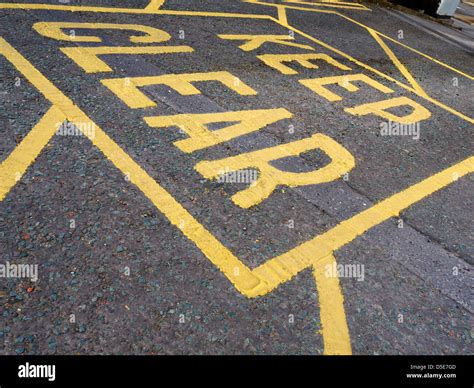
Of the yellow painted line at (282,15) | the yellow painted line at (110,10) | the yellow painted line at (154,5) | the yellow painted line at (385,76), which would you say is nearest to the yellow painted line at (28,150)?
the yellow painted line at (110,10)

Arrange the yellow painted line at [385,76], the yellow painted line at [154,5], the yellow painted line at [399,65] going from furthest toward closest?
the yellow painted line at [154,5] < the yellow painted line at [399,65] < the yellow painted line at [385,76]

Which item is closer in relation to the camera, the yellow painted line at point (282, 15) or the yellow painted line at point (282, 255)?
the yellow painted line at point (282, 255)

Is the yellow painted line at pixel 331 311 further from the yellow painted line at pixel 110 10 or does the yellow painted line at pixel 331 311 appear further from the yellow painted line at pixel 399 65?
the yellow painted line at pixel 110 10

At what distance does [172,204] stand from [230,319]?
3.75 ft

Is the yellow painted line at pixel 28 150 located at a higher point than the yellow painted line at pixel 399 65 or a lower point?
lower

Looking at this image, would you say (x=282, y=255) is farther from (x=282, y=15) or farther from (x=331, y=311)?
(x=282, y=15)

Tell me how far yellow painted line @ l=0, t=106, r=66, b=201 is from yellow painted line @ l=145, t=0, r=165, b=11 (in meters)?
4.32

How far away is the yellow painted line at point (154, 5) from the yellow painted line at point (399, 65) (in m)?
4.79

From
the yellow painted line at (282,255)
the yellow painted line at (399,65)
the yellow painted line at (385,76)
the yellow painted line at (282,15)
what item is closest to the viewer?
the yellow painted line at (282,255)

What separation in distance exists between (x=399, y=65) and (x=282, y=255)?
6331 millimetres

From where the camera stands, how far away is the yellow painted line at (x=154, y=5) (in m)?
7.59

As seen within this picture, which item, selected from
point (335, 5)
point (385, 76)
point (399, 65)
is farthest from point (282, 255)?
point (335, 5)

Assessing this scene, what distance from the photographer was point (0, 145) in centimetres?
353
